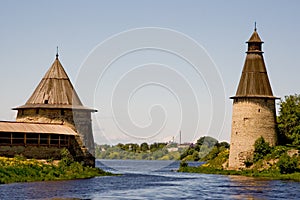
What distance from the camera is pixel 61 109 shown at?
5034 cm

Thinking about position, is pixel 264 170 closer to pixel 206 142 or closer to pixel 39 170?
pixel 39 170

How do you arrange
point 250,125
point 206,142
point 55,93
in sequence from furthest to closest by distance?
point 206,142 < point 250,125 < point 55,93

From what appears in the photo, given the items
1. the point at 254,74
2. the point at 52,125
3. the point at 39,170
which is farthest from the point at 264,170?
the point at 39,170

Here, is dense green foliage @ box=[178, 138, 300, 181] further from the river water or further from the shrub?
the river water

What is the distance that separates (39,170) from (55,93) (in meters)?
8.92

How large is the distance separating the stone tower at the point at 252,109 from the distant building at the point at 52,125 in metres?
12.8

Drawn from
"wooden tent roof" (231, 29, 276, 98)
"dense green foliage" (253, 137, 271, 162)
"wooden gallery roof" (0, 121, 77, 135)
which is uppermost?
"wooden tent roof" (231, 29, 276, 98)

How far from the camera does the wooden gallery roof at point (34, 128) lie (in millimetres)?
45531

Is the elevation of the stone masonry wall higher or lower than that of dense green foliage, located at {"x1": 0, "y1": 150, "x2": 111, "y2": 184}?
higher

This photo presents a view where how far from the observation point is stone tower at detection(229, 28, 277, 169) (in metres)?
56.1

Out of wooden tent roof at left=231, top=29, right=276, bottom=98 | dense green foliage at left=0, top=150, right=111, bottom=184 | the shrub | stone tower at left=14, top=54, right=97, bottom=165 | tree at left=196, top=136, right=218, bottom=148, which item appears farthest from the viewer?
tree at left=196, top=136, right=218, bottom=148

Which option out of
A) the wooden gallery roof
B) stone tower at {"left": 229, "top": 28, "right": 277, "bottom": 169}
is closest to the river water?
the wooden gallery roof

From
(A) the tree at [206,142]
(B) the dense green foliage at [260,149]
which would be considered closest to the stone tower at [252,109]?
(B) the dense green foliage at [260,149]

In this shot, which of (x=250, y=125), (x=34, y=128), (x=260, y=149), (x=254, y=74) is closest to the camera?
(x=34, y=128)
